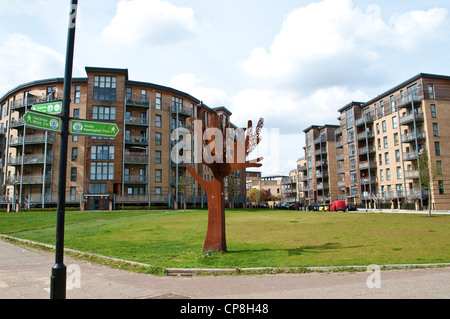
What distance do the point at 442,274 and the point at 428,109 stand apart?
49891 mm

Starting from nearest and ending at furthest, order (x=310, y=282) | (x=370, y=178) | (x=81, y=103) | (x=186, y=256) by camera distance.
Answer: (x=310, y=282), (x=186, y=256), (x=81, y=103), (x=370, y=178)

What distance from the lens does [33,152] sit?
55844mm

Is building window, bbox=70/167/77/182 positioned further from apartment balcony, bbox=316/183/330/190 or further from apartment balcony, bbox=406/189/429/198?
apartment balcony, bbox=316/183/330/190

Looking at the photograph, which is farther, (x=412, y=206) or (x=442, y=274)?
(x=412, y=206)

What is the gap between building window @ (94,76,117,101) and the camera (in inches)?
2151

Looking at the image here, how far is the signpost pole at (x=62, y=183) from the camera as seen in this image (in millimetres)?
5195

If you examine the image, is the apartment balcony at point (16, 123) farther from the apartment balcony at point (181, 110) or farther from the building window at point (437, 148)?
the building window at point (437, 148)

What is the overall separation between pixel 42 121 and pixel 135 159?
51222mm

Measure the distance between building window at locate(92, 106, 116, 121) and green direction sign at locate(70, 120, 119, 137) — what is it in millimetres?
50513

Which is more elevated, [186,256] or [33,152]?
[33,152]

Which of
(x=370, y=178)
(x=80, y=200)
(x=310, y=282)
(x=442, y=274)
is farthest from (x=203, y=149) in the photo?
(x=370, y=178)

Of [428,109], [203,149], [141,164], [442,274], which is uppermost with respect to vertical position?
[428,109]

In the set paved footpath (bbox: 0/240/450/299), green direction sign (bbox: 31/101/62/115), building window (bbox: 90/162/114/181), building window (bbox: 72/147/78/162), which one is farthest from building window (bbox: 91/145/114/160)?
green direction sign (bbox: 31/101/62/115)
